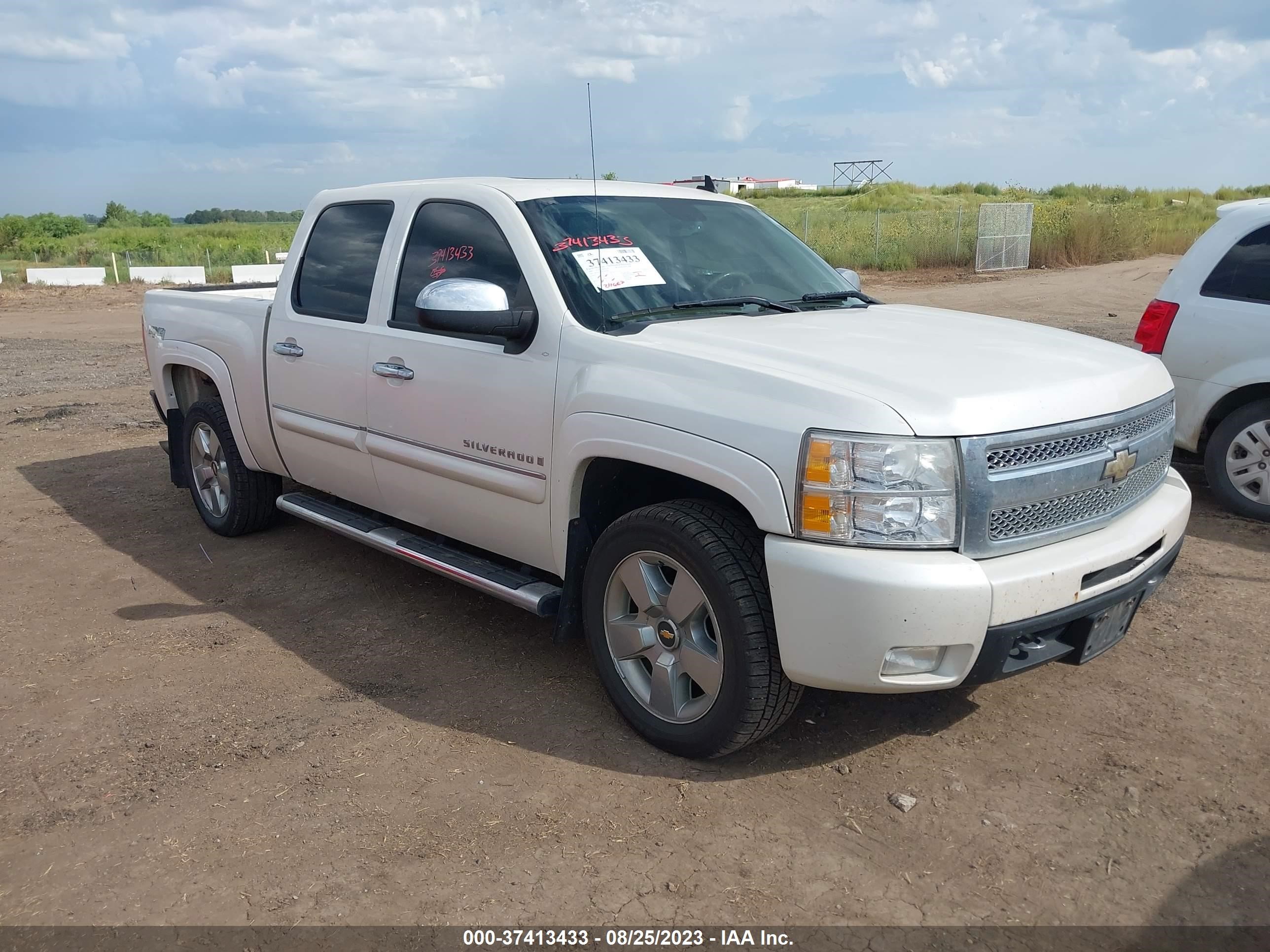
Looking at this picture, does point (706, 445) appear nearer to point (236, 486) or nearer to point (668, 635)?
point (668, 635)

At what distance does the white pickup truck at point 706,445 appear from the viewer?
307cm

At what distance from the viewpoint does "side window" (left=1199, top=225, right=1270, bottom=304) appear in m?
6.11

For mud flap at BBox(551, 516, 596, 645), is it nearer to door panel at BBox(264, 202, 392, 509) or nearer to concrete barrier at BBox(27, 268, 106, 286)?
door panel at BBox(264, 202, 392, 509)

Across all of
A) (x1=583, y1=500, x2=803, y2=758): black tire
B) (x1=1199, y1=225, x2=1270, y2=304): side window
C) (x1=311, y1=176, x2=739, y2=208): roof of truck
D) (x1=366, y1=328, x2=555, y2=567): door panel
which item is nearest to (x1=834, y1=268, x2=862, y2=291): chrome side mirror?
(x1=311, y1=176, x2=739, y2=208): roof of truck

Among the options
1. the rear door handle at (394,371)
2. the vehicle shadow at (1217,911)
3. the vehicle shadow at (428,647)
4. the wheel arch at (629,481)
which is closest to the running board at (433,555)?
the wheel arch at (629,481)

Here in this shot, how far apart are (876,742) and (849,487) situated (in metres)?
1.19

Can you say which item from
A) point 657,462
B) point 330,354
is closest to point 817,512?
point 657,462

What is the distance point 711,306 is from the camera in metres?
4.16

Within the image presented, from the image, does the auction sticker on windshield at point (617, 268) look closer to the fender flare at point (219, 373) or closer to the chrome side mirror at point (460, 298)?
the chrome side mirror at point (460, 298)

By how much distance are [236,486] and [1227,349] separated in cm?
578

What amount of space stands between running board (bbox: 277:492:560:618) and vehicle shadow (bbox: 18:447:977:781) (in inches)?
11.7

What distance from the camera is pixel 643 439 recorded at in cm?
350

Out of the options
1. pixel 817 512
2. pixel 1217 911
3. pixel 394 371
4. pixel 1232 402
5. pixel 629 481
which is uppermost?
pixel 394 371

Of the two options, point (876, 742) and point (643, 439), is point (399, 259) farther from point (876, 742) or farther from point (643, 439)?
point (876, 742)
